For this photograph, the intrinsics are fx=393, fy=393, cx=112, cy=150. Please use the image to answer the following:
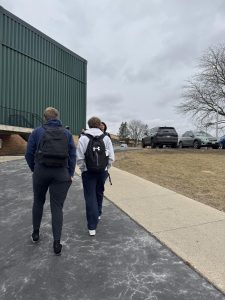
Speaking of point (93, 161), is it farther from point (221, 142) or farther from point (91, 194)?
point (221, 142)

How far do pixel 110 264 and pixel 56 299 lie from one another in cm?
103

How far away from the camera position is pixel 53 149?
5.02m

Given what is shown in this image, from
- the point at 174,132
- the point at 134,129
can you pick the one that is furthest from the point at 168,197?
the point at 134,129

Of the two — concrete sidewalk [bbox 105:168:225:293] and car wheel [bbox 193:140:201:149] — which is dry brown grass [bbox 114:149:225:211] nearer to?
concrete sidewalk [bbox 105:168:225:293]

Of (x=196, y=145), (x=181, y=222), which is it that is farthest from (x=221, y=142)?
(x=181, y=222)

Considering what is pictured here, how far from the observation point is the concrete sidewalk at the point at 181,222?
16.0 ft

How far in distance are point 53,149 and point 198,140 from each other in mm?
22215

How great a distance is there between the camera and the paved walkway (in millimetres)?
4156

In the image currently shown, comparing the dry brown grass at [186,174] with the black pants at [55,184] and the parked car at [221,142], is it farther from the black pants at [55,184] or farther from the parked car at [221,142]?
the parked car at [221,142]

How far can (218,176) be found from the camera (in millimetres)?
12109

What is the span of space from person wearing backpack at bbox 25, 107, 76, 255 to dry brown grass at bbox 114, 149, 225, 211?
3.80 metres

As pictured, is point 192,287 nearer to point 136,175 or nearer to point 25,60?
point 136,175

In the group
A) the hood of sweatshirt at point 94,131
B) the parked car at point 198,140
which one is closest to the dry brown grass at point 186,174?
the hood of sweatshirt at point 94,131

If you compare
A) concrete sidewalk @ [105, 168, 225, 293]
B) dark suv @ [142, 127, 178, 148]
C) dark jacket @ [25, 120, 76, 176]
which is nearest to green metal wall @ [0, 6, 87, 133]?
dark suv @ [142, 127, 178, 148]
